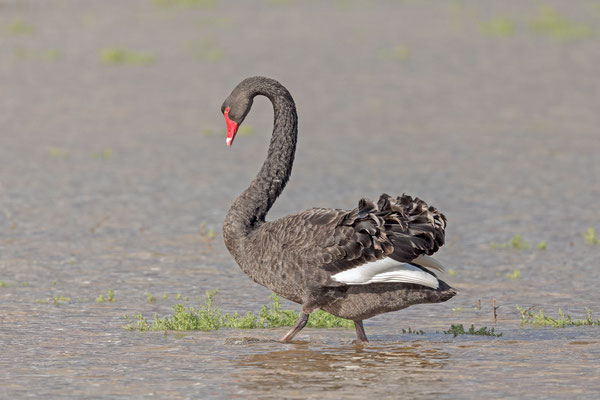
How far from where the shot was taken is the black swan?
29.7 feet

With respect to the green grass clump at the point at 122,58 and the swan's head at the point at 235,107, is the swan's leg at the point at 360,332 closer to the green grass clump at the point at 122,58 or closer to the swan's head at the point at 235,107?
the swan's head at the point at 235,107

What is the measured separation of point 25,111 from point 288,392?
16.4m

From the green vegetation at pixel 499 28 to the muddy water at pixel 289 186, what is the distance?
28cm

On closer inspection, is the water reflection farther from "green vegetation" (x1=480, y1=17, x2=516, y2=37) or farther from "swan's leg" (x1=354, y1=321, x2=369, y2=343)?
"green vegetation" (x1=480, y1=17, x2=516, y2=37)

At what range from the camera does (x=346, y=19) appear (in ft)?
129

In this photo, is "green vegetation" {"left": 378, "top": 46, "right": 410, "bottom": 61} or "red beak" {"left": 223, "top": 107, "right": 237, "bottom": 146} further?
"green vegetation" {"left": 378, "top": 46, "right": 410, "bottom": 61}

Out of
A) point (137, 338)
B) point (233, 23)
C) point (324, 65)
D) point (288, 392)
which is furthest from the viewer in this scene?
point (233, 23)

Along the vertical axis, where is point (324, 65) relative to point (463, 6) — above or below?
below

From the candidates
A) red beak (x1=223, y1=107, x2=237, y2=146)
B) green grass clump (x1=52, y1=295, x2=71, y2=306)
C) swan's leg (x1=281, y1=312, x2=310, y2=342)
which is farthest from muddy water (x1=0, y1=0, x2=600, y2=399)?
red beak (x1=223, y1=107, x2=237, y2=146)

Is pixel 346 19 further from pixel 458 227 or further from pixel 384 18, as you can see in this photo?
pixel 458 227

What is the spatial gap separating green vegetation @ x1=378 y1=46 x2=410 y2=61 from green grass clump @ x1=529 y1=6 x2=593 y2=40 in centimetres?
528

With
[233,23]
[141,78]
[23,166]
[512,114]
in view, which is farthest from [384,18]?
[23,166]

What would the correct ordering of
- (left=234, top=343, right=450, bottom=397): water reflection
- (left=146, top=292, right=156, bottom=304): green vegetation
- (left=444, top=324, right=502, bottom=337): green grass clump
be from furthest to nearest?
(left=146, top=292, right=156, bottom=304): green vegetation, (left=444, top=324, right=502, bottom=337): green grass clump, (left=234, top=343, right=450, bottom=397): water reflection

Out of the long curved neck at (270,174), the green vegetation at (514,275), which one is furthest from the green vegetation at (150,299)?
the green vegetation at (514,275)
